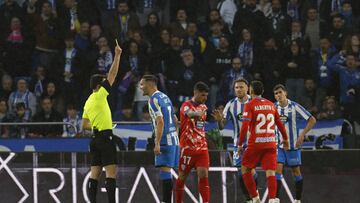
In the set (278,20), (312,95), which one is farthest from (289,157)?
(278,20)

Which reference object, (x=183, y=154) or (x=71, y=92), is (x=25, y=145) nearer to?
(x=71, y=92)

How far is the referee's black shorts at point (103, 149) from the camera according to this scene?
16219 millimetres

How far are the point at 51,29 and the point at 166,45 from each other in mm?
2885

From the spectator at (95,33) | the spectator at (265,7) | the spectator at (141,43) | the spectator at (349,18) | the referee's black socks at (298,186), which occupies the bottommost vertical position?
the referee's black socks at (298,186)

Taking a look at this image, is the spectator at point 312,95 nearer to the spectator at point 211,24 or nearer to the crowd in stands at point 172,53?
the crowd in stands at point 172,53

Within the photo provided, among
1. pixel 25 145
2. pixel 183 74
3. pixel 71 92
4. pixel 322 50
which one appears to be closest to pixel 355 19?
pixel 322 50

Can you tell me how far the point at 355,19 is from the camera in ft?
75.4

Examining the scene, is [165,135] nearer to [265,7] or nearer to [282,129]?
[282,129]

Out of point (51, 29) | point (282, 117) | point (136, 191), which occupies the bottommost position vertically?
point (136, 191)

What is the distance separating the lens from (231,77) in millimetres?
22172

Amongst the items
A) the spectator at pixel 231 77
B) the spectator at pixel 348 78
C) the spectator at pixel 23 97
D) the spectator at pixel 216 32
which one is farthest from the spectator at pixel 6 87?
the spectator at pixel 348 78

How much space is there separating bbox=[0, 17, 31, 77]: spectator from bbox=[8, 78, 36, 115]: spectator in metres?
1.05

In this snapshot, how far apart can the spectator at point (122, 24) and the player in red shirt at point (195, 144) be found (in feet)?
23.8

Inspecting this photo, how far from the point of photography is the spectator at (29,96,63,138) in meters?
21.3
